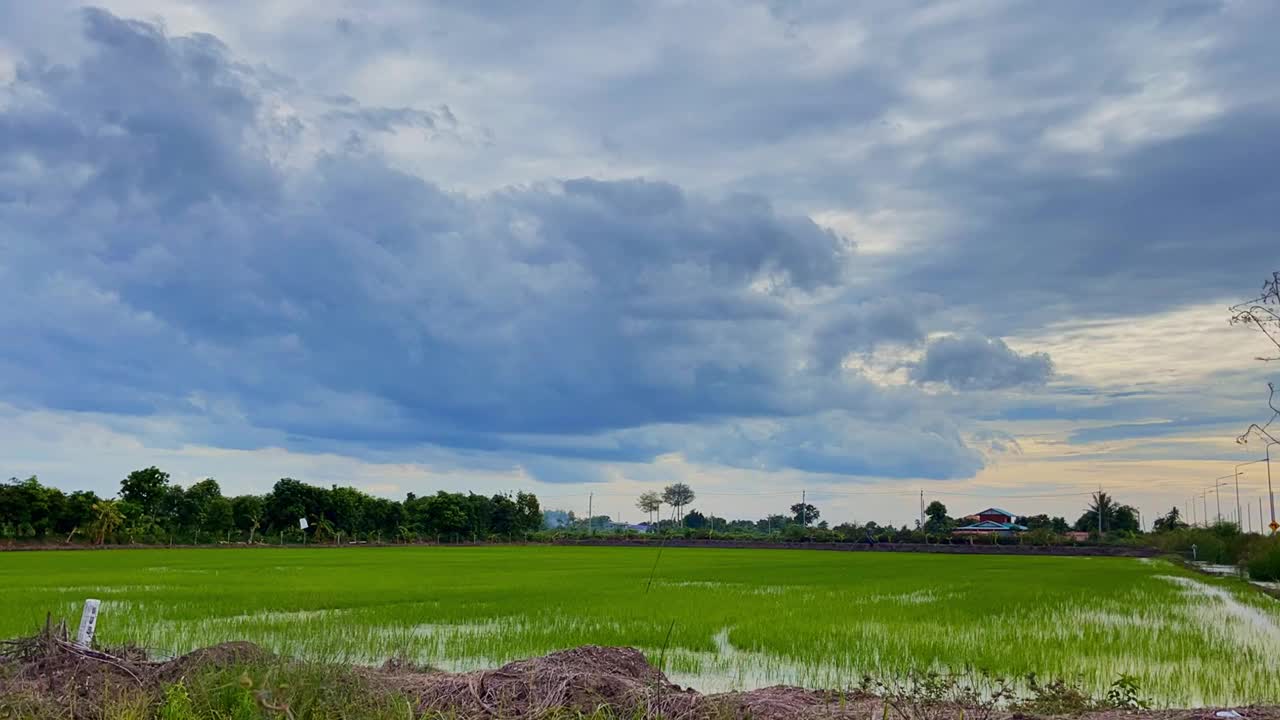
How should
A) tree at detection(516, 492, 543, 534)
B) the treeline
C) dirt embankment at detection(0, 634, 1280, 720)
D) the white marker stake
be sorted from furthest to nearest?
tree at detection(516, 492, 543, 534)
the treeline
the white marker stake
dirt embankment at detection(0, 634, 1280, 720)

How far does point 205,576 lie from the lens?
2673 cm

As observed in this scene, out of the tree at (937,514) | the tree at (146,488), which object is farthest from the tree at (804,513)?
the tree at (146,488)

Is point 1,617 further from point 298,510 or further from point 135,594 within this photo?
point 298,510

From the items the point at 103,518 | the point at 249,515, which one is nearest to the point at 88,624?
the point at 103,518

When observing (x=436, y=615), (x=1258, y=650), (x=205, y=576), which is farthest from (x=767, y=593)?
(x=205, y=576)

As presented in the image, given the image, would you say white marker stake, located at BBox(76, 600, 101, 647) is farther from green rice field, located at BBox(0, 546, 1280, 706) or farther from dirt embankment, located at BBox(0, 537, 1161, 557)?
dirt embankment, located at BBox(0, 537, 1161, 557)

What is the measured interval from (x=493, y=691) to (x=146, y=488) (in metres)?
59.0

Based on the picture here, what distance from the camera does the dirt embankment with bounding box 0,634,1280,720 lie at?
20.5 feet

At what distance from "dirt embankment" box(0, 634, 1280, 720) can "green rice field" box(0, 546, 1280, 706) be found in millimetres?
840

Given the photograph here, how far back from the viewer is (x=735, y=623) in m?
15.2

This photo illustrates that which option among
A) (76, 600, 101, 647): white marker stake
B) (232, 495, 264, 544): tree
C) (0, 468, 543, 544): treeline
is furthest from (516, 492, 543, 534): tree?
(76, 600, 101, 647): white marker stake

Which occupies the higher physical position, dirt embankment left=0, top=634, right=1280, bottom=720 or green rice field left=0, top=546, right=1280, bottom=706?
dirt embankment left=0, top=634, right=1280, bottom=720

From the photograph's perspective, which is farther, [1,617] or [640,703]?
[1,617]

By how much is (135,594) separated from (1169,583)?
2830cm
